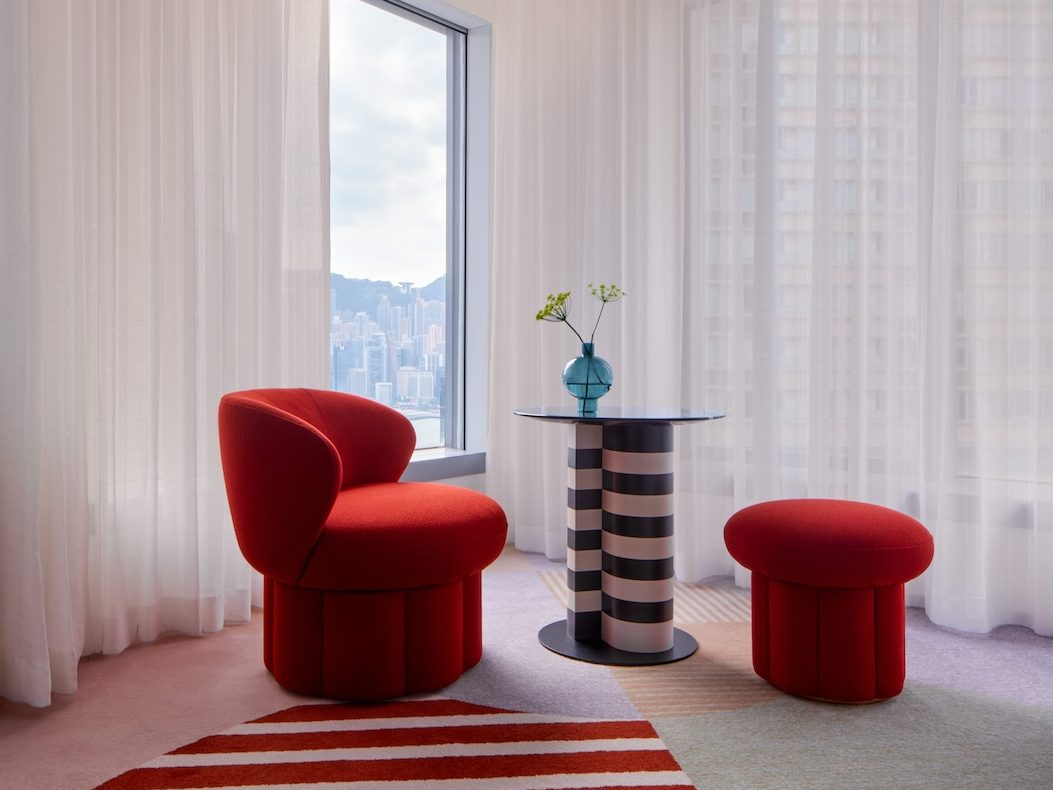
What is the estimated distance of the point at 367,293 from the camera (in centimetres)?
385

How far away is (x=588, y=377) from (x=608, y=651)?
2.74 feet

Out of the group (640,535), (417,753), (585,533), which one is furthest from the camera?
(585,533)

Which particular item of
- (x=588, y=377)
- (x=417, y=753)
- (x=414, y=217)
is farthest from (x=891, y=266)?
(x=417, y=753)

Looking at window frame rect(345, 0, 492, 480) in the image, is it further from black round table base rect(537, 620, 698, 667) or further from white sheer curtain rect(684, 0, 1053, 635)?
black round table base rect(537, 620, 698, 667)

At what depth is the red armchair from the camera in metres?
2.07

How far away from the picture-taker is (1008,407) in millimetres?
2785

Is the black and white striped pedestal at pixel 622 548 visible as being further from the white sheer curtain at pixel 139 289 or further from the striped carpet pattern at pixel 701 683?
the white sheer curtain at pixel 139 289

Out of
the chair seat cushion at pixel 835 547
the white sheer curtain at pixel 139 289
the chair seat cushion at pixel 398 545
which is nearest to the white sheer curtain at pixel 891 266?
the chair seat cushion at pixel 835 547

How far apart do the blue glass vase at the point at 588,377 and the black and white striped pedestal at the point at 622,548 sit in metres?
0.14

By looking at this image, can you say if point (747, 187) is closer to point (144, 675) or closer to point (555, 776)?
point (555, 776)

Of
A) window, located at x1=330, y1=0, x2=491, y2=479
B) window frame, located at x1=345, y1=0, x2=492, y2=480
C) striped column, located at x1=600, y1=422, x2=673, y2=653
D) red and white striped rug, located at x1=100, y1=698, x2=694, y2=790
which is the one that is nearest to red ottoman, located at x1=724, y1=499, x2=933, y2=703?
striped column, located at x1=600, y1=422, x2=673, y2=653

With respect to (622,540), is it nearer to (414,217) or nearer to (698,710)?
(698,710)

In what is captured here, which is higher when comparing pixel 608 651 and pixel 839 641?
pixel 839 641

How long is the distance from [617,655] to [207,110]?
213 centimetres
